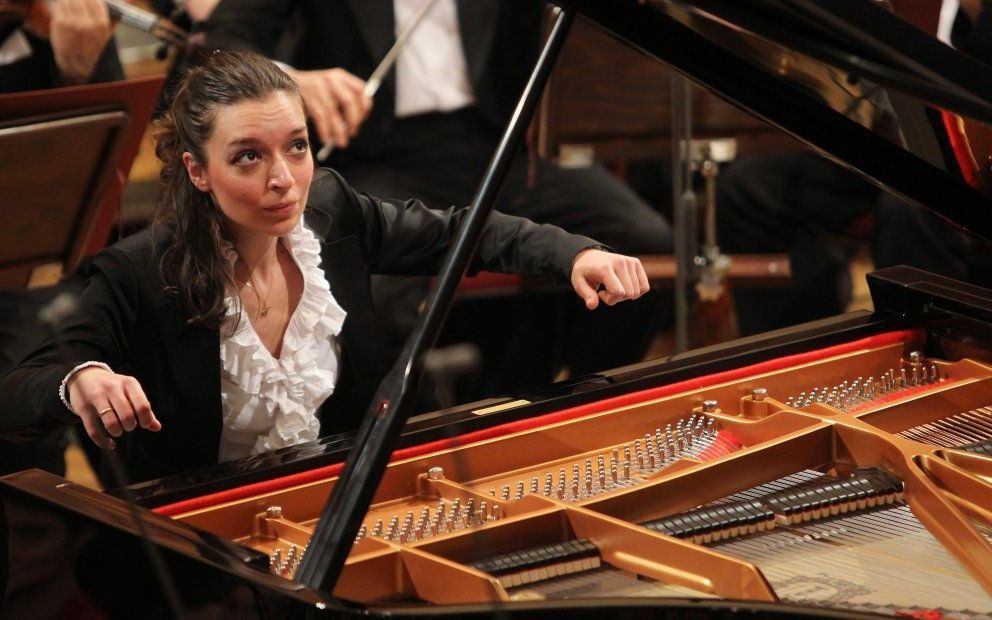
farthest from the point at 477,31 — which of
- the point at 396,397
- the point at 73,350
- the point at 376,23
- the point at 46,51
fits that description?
the point at 396,397

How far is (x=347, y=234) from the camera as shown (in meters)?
2.06

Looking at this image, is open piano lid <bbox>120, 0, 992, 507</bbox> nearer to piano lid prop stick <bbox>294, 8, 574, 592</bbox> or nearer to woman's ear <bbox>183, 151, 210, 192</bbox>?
piano lid prop stick <bbox>294, 8, 574, 592</bbox>

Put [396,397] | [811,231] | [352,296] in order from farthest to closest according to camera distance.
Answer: [811,231] < [352,296] < [396,397]

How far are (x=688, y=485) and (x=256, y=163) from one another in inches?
30.2

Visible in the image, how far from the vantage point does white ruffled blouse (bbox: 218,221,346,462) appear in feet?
6.20

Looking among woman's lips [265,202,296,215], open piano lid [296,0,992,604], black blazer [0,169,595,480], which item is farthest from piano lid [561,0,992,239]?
woman's lips [265,202,296,215]

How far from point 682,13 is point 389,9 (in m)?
1.70

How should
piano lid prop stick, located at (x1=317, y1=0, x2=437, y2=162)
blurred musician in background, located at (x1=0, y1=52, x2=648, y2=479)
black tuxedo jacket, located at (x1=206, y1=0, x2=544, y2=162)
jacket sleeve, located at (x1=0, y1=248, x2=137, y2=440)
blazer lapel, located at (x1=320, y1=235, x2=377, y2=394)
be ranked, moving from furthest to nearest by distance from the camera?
black tuxedo jacket, located at (x1=206, y1=0, x2=544, y2=162) → piano lid prop stick, located at (x1=317, y1=0, x2=437, y2=162) → blazer lapel, located at (x1=320, y1=235, x2=377, y2=394) → blurred musician in background, located at (x1=0, y1=52, x2=648, y2=479) → jacket sleeve, located at (x1=0, y1=248, x2=137, y2=440)

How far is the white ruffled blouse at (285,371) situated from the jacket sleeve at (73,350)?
15 cm

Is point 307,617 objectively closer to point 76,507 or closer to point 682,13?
point 76,507

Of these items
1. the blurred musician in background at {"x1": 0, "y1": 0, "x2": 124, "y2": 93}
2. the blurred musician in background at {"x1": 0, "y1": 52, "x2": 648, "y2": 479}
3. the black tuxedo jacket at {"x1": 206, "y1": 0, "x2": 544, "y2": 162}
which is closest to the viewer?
the blurred musician in background at {"x1": 0, "y1": 52, "x2": 648, "y2": 479}

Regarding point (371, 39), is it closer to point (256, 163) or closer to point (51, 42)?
point (51, 42)

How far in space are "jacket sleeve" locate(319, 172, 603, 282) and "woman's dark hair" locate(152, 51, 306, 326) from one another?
9.4 inches

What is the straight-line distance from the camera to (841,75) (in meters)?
1.36
